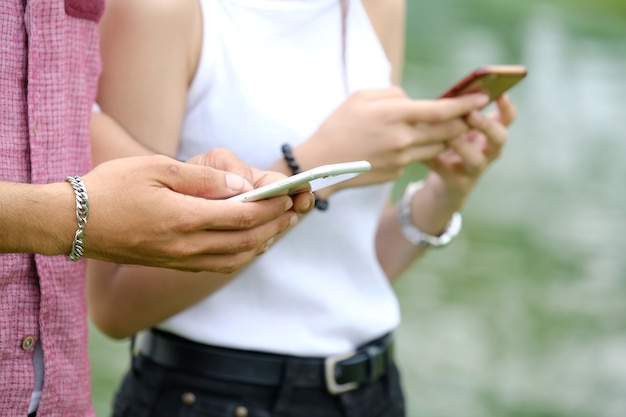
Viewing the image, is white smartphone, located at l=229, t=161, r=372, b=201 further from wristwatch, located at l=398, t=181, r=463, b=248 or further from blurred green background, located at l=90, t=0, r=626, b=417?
blurred green background, located at l=90, t=0, r=626, b=417

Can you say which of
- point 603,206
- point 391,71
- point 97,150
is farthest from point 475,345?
point 97,150

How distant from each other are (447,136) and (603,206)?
11.6 feet

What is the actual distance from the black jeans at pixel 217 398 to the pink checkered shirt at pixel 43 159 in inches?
11.5

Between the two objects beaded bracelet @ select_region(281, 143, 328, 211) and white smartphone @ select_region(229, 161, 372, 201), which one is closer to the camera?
white smartphone @ select_region(229, 161, 372, 201)

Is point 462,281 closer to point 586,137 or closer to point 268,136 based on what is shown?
point 586,137

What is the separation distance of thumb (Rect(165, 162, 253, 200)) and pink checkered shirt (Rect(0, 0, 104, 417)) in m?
0.20

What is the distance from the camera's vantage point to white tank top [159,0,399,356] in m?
1.59

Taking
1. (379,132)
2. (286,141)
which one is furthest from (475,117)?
(286,141)

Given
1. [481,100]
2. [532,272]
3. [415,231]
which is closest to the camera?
[481,100]

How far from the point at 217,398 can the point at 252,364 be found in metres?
0.08

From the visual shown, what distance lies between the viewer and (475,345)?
3.85 metres

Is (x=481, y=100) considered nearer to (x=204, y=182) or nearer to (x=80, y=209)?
(x=204, y=182)

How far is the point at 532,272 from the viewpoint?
439 centimetres

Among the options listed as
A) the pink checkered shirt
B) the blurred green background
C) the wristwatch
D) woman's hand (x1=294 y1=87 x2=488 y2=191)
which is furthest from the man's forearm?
the blurred green background
